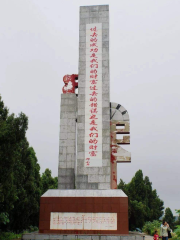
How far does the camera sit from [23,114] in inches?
414

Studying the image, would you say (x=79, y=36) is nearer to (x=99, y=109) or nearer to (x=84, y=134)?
(x=99, y=109)

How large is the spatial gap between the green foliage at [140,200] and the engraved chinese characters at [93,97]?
489 inches

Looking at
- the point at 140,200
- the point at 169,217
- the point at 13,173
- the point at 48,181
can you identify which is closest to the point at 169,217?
the point at 169,217

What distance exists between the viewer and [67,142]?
14.1 m

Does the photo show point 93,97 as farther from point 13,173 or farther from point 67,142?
point 13,173

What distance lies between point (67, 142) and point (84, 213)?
3455 mm

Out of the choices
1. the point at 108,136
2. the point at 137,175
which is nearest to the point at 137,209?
the point at 137,175

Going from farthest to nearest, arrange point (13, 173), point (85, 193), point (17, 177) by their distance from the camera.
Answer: point (17, 177) → point (13, 173) → point (85, 193)

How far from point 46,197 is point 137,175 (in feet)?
53.4

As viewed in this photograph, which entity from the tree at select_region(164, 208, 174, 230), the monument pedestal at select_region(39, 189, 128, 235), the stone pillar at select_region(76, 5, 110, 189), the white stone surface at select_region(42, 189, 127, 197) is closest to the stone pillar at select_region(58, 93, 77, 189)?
the stone pillar at select_region(76, 5, 110, 189)

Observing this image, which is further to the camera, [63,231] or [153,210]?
[153,210]

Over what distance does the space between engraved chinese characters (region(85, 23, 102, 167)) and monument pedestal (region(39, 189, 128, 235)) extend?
170cm

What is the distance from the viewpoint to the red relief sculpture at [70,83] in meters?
15.0

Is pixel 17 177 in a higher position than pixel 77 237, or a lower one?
higher
